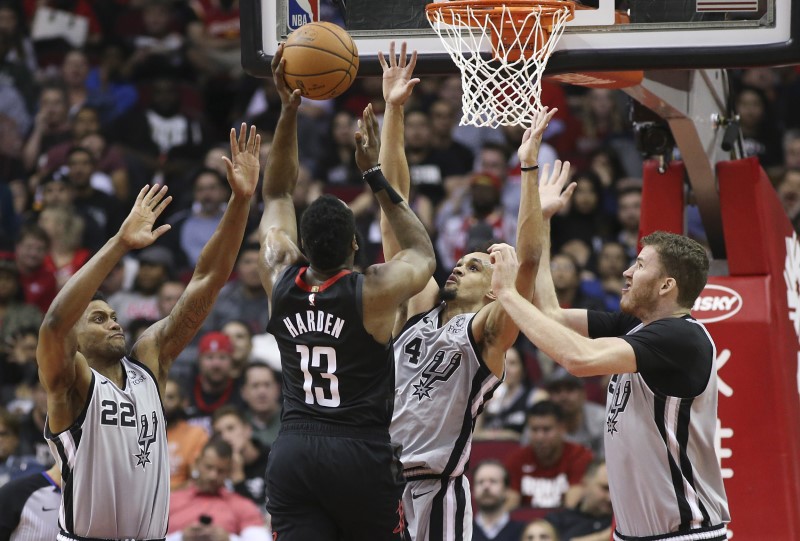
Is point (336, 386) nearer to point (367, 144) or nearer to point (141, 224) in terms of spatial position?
point (367, 144)

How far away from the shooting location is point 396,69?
21.3ft

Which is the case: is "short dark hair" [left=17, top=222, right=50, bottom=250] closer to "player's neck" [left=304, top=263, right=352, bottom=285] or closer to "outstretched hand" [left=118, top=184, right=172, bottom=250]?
"outstretched hand" [left=118, top=184, right=172, bottom=250]

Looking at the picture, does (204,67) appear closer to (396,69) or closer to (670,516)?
(396,69)

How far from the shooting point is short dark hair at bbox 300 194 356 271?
5.52 m

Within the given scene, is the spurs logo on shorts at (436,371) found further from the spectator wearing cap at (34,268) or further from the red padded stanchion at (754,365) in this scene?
the spectator wearing cap at (34,268)

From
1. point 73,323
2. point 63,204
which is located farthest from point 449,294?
point 63,204

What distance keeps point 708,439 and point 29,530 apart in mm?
3787

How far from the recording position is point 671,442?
593cm

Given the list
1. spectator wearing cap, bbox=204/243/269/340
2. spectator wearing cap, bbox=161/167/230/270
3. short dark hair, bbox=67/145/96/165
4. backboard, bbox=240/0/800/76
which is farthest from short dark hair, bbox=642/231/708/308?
short dark hair, bbox=67/145/96/165

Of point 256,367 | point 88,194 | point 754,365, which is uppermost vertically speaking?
point 88,194

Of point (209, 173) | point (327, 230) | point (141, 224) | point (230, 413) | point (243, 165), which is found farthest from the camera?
point (209, 173)

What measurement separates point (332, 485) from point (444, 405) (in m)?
1.19

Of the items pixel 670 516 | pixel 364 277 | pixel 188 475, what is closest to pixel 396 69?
pixel 364 277

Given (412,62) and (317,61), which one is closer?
(317,61)
